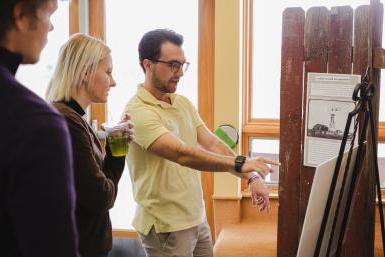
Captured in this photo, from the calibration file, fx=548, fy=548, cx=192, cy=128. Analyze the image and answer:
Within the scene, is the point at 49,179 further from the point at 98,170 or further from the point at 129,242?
the point at 129,242

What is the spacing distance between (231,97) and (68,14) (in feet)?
4.65

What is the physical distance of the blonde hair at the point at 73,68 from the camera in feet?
6.03

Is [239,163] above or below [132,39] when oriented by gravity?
below

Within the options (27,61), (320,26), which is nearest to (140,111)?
(320,26)

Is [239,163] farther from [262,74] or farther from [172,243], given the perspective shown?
[262,74]

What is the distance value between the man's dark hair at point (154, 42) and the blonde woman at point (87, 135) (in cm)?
58

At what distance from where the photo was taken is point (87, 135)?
5.79 feet

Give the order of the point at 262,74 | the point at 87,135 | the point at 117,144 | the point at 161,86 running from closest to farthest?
the point at 87,135 < the point at 117,144 < the point at 161,86 < the point at 262,74

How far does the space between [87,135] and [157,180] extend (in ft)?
2.26

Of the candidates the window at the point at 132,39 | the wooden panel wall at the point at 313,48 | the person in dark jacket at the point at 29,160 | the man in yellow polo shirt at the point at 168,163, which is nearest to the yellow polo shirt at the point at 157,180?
the man in yellow polo shirt at the point at 168,163

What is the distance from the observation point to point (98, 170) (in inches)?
69.0

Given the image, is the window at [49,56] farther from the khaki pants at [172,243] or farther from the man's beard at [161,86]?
the khaki pants at [172,243]

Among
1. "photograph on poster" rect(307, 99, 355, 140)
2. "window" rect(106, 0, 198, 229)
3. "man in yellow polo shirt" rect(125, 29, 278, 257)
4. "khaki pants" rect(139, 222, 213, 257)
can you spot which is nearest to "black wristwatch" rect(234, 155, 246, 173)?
"man in yellow polo shirt" rect(125, 29, 278, 257)

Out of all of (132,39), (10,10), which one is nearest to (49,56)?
(132,39)
